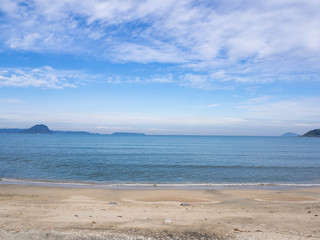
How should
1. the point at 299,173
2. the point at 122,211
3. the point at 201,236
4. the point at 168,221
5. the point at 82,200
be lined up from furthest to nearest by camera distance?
the point at 299,173, the point at 82,200, the point at 122,211, the point at 168,221, the point at 201,236

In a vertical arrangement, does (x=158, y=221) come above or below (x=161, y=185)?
above

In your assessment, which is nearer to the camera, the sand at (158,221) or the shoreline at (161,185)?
the sand at (158,221)

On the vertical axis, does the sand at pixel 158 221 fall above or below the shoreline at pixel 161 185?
above

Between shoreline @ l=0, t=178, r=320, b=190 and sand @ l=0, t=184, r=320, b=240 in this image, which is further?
shoreline @ l=0, t=178, r=320, b=190

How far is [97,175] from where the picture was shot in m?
27.8

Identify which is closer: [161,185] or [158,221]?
[158,221]

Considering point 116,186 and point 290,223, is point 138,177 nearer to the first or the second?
point 116,186

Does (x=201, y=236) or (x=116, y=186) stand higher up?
(x=201, y=236)

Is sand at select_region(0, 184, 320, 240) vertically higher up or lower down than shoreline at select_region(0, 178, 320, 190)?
higher up

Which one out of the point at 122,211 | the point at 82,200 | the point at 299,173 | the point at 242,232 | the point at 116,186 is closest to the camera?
the point at 242,232

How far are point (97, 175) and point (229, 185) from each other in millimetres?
14942

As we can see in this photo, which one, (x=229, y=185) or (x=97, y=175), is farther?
(x=97, y=175)

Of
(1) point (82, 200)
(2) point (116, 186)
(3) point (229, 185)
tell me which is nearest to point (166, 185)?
(2) point (116, 186)

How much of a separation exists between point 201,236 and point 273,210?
7.05 meters
